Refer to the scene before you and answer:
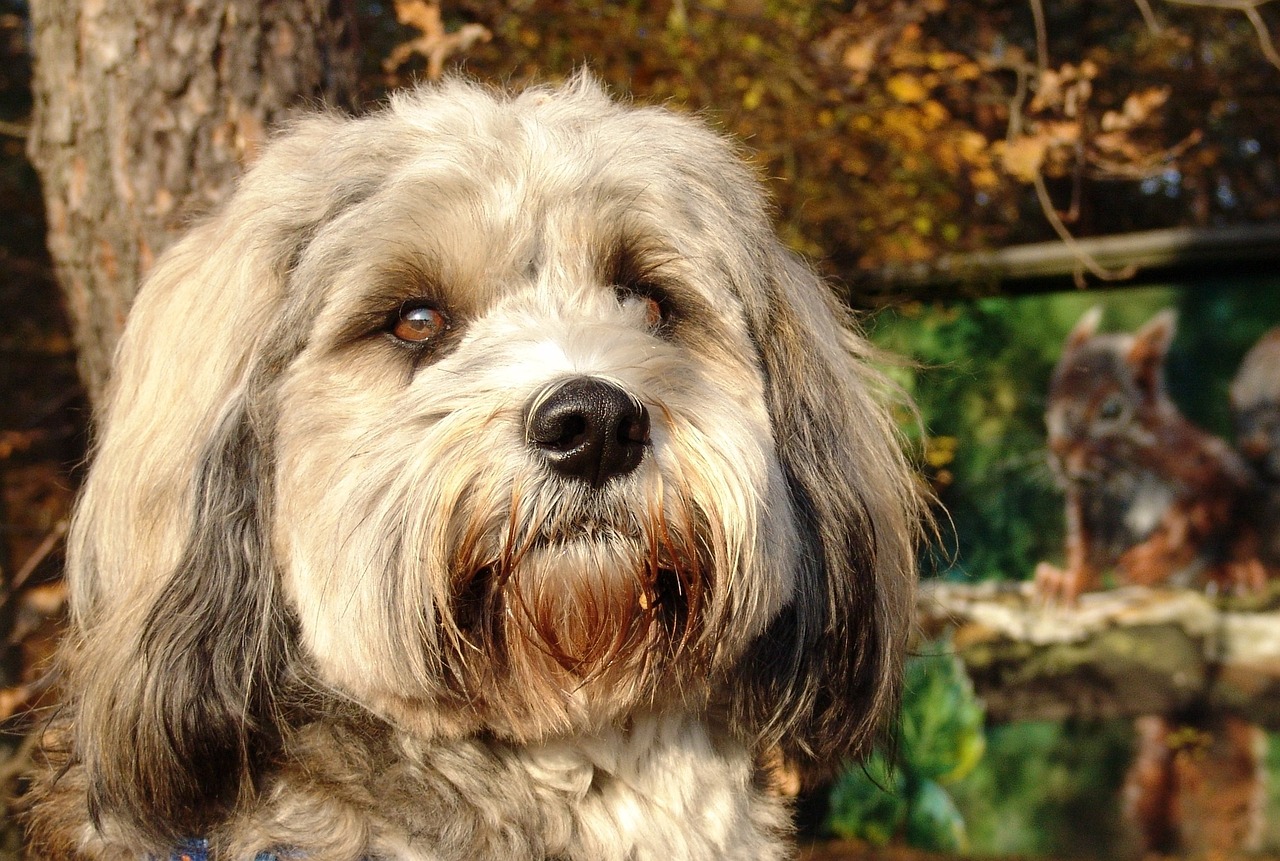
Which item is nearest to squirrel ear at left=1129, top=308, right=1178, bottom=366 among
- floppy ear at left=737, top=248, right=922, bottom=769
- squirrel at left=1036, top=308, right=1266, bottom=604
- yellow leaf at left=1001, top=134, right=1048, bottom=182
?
squirrel at left=1036, top=308, right=1266, bottom=604

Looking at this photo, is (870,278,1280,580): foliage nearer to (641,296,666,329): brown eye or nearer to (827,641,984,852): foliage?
(827,641,984,852): foliage

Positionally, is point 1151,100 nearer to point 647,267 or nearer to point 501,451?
point 647,267

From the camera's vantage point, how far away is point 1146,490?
474 centimetres

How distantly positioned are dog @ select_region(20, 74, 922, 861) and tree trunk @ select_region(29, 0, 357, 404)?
59 centimetres

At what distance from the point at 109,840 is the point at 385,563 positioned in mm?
872

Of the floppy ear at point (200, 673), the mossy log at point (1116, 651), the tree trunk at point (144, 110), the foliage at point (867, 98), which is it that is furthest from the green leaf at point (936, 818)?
the tree trunk at point (144, 110)

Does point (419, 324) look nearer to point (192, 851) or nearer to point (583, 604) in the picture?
point (583, 604)

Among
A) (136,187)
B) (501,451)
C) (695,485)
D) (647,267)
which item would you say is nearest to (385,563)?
(501,451)

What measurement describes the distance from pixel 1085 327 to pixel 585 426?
3.80m

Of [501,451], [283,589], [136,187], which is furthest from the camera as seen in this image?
[136,187]

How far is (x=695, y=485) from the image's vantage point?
5.67 feet

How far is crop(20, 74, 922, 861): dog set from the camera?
1.74 metres

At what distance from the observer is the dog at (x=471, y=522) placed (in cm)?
174

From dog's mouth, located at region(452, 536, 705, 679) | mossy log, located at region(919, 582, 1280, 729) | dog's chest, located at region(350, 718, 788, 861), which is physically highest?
dog's mouth, located at region(452, 536, 705, 679)
